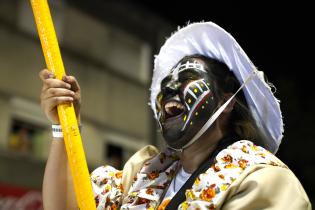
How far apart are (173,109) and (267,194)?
35 cm

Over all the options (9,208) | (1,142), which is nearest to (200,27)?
(9,208)

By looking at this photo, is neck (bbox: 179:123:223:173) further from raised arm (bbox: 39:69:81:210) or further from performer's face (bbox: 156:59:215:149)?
raised arm (bbox: 39:69:81:210)

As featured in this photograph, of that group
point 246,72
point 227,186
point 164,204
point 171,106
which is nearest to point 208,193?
point 227,186

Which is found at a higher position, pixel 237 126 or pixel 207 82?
pixel 207 82

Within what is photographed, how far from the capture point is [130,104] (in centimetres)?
569

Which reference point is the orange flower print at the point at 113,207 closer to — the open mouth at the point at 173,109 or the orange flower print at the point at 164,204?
the orange flower print at the point at 164,204

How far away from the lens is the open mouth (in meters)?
1.29

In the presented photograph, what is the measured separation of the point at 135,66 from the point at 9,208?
2443 millimetres

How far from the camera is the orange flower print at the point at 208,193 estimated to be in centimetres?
110

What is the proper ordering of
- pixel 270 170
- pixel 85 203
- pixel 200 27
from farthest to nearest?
pixel 200 27
pixel 270 170
pixel 85 203

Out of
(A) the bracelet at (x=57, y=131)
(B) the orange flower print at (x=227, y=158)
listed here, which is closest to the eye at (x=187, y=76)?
→ (B) the orange flower print at (x=227, y=158)

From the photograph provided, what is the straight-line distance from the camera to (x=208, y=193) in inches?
43.6

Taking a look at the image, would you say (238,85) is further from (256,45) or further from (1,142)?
(256,45)

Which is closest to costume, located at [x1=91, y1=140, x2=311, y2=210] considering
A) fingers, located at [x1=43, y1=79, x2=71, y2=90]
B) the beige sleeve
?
the beige sleeve
